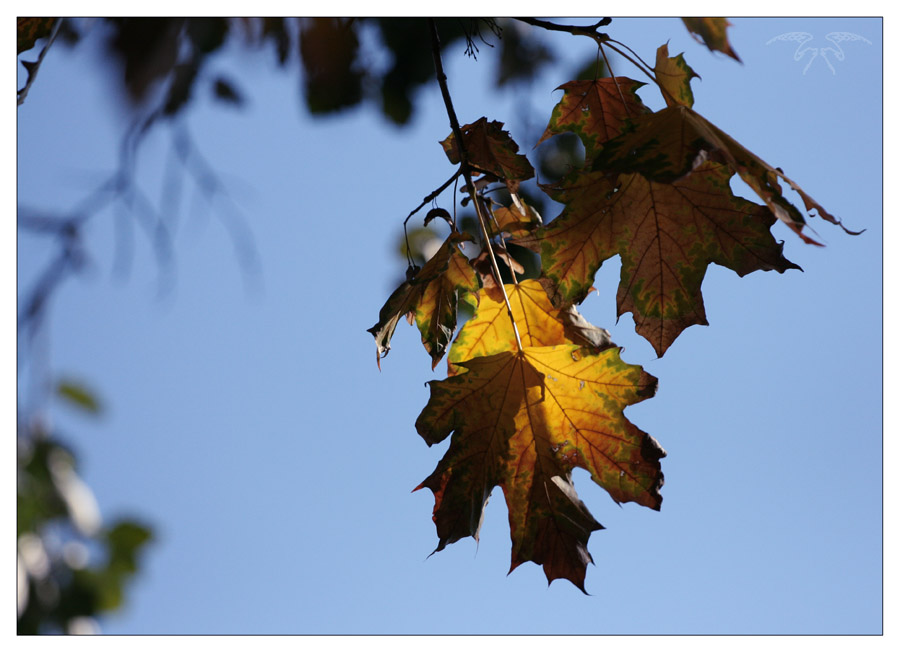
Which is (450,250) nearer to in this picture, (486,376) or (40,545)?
(486,376)

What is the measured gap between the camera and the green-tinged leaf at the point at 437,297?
0.57m

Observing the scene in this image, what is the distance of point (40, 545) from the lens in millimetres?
330

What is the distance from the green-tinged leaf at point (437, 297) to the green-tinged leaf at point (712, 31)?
0.22m

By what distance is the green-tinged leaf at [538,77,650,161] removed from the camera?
1.88 feet

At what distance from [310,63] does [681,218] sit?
0.41 metres

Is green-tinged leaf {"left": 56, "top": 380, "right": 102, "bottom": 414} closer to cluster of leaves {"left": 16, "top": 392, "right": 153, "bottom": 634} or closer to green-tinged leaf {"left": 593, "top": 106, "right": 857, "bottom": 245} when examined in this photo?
cluster of leaves {"left": 16, "top": 392, "right": 153, "bottom": 634}

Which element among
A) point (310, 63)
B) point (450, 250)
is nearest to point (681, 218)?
point (450, 250)

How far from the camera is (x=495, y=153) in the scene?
59 cm

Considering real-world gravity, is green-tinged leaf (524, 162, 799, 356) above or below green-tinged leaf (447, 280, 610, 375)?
above

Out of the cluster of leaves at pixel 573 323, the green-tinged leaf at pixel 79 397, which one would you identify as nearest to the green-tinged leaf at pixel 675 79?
the cluster of leaves at pixel 573 323

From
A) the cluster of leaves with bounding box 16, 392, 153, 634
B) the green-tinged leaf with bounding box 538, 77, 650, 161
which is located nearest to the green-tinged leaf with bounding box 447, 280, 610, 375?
the green-tinged leaf with bounding box 538, 77, 650, 161

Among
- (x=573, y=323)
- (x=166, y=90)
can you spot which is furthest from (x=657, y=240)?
(x=166, y=90)

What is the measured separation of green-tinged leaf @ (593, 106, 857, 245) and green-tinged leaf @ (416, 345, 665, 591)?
0.52 feet

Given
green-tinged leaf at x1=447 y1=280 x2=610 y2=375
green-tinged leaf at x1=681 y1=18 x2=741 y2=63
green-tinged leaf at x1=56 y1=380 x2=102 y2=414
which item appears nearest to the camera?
green-tinged leaf at x1=56 y1=380 x2=102 y2=414
